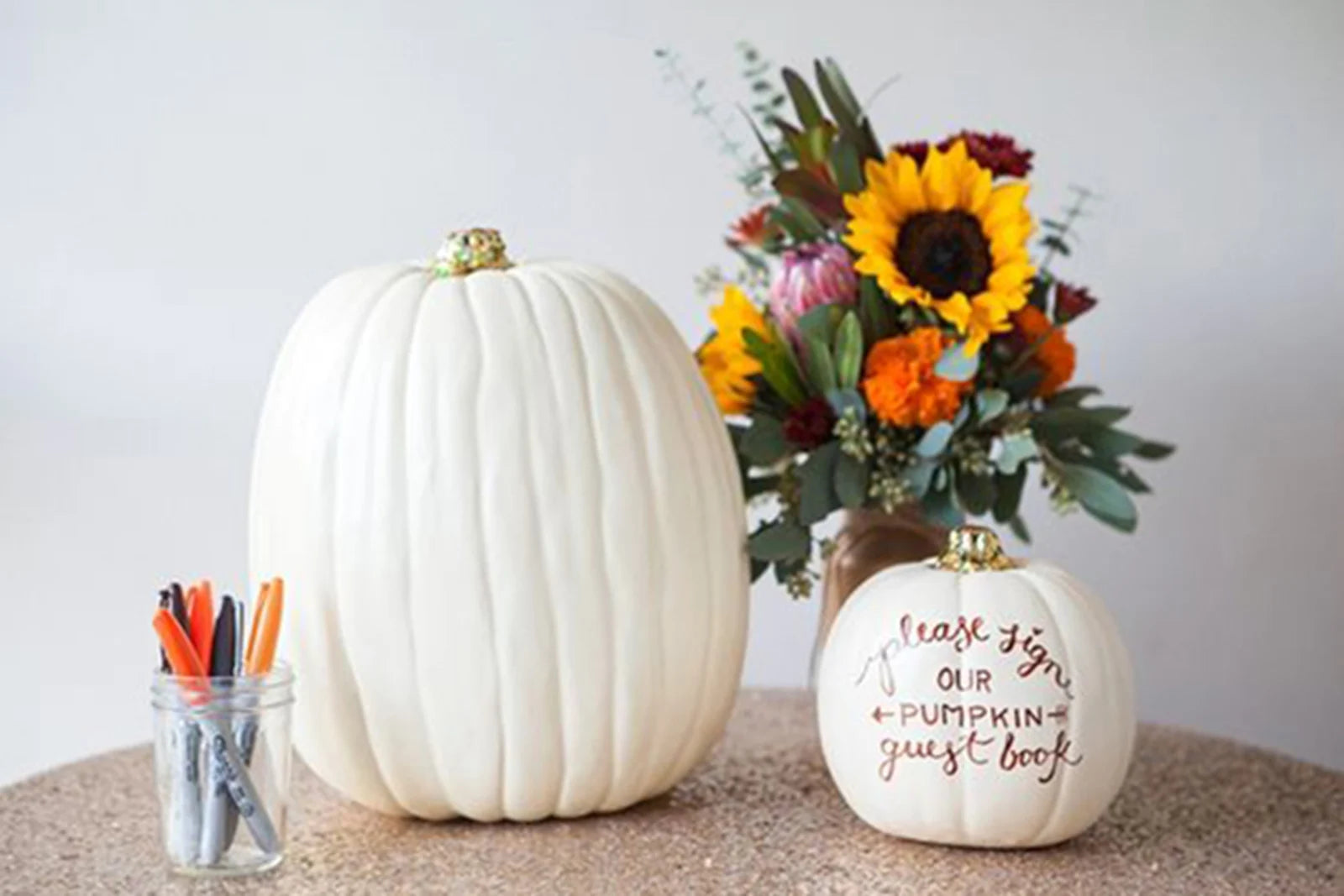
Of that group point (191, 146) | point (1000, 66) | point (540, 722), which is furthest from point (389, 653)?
point (1000, 66)

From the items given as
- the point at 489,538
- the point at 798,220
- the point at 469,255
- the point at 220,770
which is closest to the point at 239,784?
the point at 220,770

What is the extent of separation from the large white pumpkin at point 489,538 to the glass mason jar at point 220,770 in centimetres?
5

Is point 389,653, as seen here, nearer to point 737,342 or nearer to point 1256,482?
point 737,342

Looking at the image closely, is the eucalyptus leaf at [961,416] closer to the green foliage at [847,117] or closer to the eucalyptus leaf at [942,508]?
the eucalyptus leaf at [942,508]

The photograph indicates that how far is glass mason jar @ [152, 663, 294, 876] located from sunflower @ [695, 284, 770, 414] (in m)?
0.35

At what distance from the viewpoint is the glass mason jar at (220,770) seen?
90 cm

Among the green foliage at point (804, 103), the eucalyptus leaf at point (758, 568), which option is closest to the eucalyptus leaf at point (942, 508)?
the eucalyptus leaf at point (758, 568)

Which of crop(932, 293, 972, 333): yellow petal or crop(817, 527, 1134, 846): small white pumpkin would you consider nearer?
crop(817, 527, 1134, 846): small white pumpkin

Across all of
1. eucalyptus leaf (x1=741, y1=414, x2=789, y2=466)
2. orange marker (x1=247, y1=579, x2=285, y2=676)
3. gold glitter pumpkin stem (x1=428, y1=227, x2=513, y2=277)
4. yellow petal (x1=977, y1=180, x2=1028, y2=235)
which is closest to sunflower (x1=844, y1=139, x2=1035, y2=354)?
yellow petal (x1=977, y1=180, x2=1028, y2=235)

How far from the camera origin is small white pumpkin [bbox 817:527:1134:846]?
0.91 meters

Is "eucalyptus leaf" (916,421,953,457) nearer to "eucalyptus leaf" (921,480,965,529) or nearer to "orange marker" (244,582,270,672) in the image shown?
"eucalyptus leaf" (921,480,965,529)

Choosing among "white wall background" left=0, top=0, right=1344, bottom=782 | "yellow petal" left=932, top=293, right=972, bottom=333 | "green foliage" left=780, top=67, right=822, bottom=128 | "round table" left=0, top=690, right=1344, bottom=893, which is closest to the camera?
"round table" left=0, top=690, right=1344, bottom=893

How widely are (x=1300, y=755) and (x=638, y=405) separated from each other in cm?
78

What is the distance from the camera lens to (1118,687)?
0.93 meters
